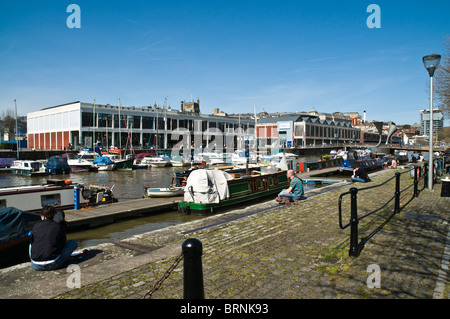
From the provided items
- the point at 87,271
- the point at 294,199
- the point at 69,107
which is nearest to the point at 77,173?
the point at 69,107

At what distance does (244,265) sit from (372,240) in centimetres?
318

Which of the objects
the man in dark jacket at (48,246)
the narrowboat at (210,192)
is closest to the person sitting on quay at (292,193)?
the narrowboat at (210,192)

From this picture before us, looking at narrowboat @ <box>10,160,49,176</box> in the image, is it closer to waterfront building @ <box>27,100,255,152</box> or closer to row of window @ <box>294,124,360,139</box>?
waterfront building @ <box>27,100,255,152</box>

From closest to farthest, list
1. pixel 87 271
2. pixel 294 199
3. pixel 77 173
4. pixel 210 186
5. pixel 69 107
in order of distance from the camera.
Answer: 1. pixel 87 271
2. pixel 294 199
3. pixel 210 186
4. pixel 77 173
5. pixel 69 107

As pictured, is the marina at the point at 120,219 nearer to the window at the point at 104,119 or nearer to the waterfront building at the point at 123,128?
the waterfront building at the point at 123,128

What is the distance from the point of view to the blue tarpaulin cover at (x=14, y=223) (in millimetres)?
8938

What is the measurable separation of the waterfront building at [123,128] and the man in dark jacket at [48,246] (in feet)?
205

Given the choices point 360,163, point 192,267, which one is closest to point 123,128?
point 360,163

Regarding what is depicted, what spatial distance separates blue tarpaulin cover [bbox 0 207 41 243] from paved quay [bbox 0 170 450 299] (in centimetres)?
355

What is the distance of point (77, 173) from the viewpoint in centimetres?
4697

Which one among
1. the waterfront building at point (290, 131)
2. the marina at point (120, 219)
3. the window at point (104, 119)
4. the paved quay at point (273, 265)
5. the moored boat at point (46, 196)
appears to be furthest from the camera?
the waterfront building at point (290, 131)

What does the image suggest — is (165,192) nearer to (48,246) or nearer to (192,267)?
(48,246)
